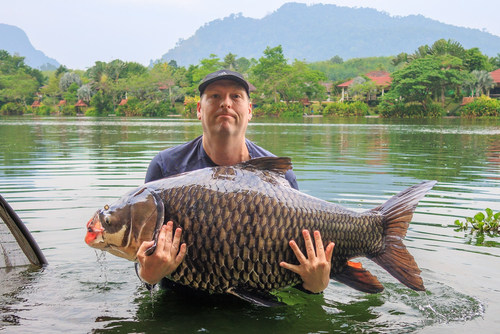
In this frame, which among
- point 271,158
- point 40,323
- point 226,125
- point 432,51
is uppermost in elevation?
point 432,51

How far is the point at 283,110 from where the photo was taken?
8131 cm

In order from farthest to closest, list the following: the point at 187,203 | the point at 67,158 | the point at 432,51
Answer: the point at 432,51
the point at 67,158
the point at 187,203

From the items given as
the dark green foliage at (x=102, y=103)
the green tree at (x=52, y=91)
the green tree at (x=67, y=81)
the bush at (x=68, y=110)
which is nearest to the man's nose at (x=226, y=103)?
the dark green foliage at (x=102, y=103)

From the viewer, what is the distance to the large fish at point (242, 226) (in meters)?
2.99

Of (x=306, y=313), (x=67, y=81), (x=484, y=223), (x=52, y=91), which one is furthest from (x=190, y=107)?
(x=306, y=313)

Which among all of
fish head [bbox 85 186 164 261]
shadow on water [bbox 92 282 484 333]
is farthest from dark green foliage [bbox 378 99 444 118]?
fish head [bbox 85 186 164 261]

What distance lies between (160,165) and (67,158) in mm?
12941

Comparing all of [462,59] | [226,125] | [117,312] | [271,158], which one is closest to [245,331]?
[117,312]

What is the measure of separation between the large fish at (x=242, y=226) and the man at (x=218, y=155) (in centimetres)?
7

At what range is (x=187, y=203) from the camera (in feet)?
10.2

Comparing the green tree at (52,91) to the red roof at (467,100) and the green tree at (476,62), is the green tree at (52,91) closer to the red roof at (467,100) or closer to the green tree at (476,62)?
the red roof at (467,100)

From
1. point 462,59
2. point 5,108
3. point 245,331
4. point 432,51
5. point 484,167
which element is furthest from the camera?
point 5,108

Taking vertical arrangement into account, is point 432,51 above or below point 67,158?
above

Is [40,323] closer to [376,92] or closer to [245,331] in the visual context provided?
[245,331]
